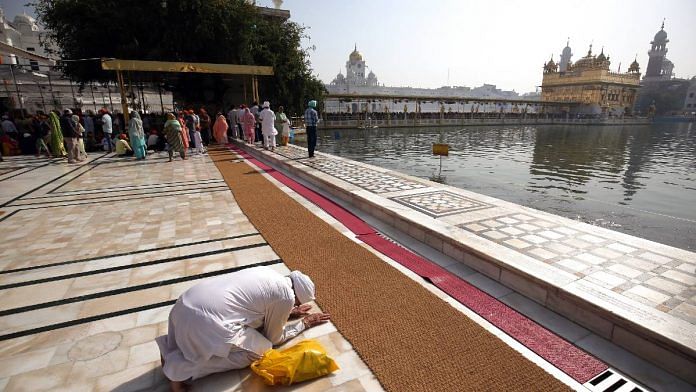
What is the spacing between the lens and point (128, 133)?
10938 mm

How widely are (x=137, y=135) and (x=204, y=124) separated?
12.0ft

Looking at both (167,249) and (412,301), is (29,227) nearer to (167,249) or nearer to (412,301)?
(167,249)

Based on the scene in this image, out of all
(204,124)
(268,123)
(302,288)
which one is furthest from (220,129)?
(302,288)

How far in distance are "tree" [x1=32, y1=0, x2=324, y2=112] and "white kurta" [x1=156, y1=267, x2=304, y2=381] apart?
48.5 ft

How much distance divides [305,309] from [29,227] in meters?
4.37

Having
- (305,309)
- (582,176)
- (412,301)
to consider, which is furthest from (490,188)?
(305,309)

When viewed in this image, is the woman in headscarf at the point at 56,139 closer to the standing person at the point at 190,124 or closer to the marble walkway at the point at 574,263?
the standing person at the point at 190,124

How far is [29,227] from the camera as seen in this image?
456 centimetres

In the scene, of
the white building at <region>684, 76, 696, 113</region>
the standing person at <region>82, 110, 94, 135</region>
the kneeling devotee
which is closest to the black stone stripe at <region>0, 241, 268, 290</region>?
the kneeling devotee

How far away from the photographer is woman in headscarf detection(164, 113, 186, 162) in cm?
921

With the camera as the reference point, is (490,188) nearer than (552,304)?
No

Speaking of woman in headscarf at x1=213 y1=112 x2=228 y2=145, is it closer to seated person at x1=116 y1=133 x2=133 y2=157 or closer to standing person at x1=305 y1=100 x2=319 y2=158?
seated person at x1=116 y1=133 x2=133 y2=157

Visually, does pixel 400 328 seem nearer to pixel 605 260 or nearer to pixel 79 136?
pixel 605 260

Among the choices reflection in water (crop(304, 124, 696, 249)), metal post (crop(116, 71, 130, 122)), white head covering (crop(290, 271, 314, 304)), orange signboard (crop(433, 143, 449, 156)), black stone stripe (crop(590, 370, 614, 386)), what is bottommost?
reflection in water (crop(304, 124, 696, 249))
